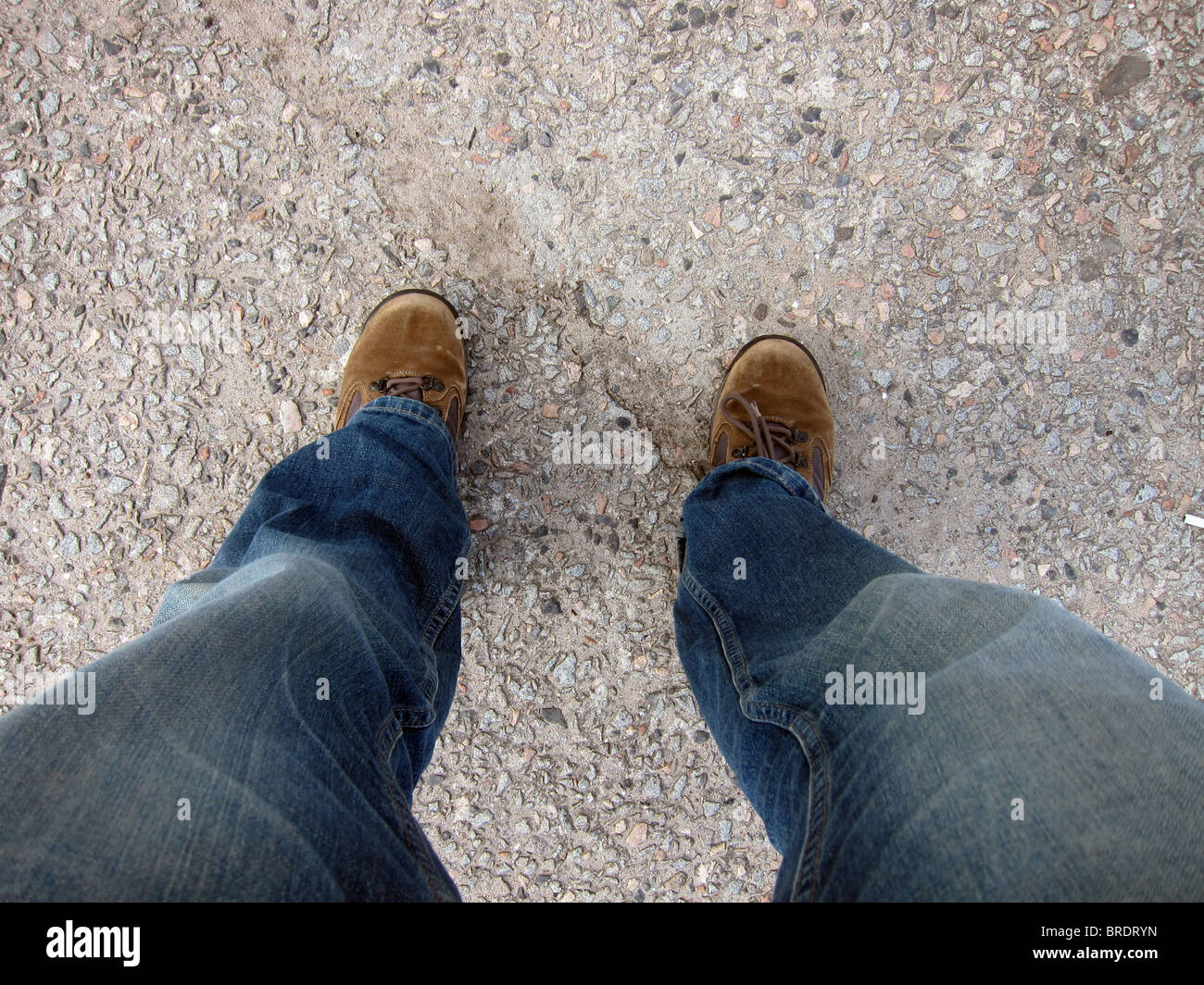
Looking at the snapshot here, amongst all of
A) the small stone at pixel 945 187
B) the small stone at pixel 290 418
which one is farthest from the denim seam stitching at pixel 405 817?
the small stone at pixel 945 187

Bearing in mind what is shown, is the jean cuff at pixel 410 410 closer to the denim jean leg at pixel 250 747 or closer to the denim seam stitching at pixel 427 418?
the denim seam stitching at pixel 427 418

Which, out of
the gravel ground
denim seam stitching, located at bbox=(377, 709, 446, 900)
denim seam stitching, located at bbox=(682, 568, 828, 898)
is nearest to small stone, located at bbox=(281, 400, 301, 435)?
the gravel ground

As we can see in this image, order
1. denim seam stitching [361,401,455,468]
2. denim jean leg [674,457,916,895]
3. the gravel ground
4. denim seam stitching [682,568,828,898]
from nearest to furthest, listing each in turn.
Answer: denim seam stitching [682,568,828,898], denim jean leg [674,457,916,895], denim seam stitching [361,401,455,468], the gravel ground

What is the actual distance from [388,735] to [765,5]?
224 centimetres

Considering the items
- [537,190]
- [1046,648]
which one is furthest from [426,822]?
[537,190]

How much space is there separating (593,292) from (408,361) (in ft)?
1.93

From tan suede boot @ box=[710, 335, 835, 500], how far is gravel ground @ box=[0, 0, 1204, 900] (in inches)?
3.6

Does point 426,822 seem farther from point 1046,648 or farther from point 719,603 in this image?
point 1046,648

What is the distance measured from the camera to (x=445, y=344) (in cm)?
191

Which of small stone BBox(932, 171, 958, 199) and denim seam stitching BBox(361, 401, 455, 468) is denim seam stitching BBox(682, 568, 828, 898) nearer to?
denim seam stitching BBox(361, 401, 455, 468)

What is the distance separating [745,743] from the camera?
4.41ft

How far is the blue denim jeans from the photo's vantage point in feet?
2.75

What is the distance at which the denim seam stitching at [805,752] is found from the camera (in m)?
1.04

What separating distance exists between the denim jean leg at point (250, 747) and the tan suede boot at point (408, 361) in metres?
0.51
